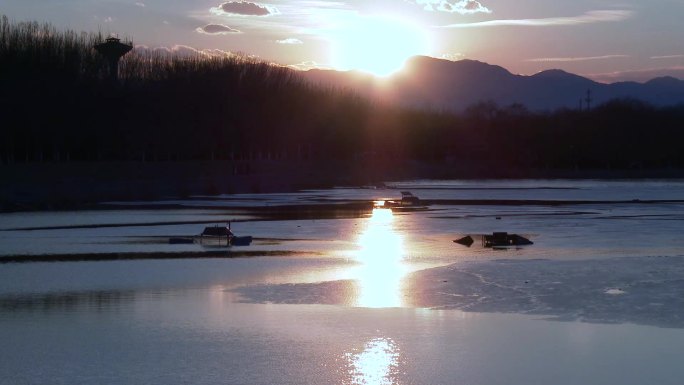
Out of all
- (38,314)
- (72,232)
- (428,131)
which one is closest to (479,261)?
(38,314)

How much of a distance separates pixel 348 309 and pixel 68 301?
5521mm

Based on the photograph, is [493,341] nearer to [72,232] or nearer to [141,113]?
[72,232]

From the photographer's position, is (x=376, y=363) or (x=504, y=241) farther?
(x=504, y=241)

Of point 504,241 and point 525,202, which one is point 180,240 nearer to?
point 504,241

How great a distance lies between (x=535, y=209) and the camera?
4572 cm

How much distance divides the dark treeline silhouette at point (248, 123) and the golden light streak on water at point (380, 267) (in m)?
40.4

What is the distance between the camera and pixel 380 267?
77.1 feet

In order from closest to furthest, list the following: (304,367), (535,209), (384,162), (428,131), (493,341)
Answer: (304,367) → (493,341) → (535,209) → (384,162) → (428,131)

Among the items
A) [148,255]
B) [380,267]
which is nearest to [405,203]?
[148,255]

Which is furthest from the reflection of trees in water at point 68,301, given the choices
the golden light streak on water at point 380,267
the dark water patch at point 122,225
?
the dark water patch at point 122,225

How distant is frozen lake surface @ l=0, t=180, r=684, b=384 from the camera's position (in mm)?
12828

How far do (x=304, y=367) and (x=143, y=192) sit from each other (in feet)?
167

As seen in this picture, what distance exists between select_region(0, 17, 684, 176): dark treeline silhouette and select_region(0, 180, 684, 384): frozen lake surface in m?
43.9

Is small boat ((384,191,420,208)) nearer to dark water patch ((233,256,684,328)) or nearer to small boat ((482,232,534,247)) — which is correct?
small boat ((482,232,534,247))
